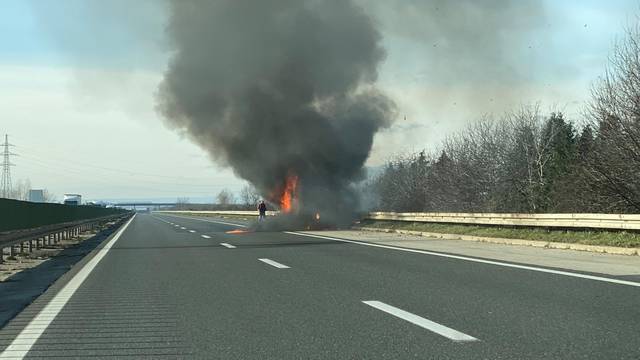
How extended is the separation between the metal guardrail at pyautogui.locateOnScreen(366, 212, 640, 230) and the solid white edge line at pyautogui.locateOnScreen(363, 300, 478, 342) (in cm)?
896

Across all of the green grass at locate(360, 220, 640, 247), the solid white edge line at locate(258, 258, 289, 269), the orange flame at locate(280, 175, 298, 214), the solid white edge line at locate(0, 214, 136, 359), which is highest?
the orange flame at locate(280, 175, 298, 214)

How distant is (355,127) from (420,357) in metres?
31.3

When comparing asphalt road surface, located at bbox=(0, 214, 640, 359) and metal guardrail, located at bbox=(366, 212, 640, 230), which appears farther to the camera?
metal guardrail, located at bbox=(366, 212, 640, 230)

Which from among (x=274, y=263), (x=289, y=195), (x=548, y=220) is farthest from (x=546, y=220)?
(x=289, y=195)

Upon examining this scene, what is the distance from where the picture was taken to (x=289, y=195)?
34.8 meters

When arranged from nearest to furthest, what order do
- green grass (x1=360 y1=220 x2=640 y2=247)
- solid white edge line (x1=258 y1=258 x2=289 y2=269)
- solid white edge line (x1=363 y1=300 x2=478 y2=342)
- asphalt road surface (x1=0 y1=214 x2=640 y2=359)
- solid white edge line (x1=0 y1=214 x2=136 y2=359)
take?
asphalt road surface (x1=0 y1=214 x2=640 y2=359) → solid white edge line (x1=0 y1=214 x2=136 y2=359) → solid white edge line (x1=363 y1=300 x2=478 y2=342) → solid white edge line (x1=258 y1=258 x2=289 y2=269) → green grass (x1=360 y1=220 x2=640 y2=247)

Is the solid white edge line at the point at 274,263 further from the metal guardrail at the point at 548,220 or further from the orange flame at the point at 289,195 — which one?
the orange flame at the point at 289,195

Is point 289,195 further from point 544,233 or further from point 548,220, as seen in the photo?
point 548,220

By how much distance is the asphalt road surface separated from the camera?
16.1ft

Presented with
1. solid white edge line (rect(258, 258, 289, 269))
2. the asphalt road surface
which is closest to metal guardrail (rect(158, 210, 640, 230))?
the asphalt road surface

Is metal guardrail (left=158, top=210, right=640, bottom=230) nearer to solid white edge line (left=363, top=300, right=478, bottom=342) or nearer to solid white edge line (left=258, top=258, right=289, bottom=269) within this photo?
solid white edge line (left=258, top=258, right=289, bottom=269)

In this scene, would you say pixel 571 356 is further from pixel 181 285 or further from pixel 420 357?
pixel 181 285

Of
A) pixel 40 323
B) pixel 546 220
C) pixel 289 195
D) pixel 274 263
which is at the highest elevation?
pixel 289 195

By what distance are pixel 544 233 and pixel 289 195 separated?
19.7m
